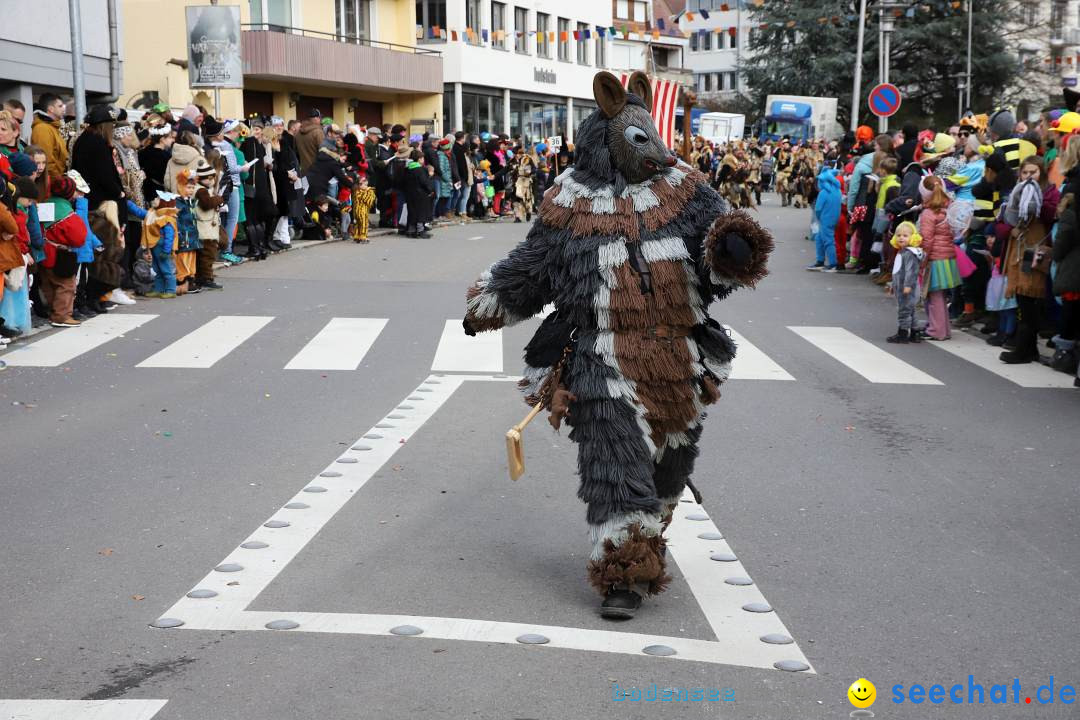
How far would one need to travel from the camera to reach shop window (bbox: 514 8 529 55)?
57.1 metres

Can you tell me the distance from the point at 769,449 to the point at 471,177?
77.4ft

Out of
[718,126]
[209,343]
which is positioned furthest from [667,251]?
[718,126]

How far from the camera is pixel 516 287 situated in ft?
18.1

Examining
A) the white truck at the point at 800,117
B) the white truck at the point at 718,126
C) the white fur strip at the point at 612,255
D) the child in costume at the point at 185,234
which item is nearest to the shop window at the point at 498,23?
the white truck at the point at 718,126

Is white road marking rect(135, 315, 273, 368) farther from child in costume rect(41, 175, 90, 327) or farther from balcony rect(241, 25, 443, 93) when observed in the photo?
balcony rect(241, 25, 443, 93)

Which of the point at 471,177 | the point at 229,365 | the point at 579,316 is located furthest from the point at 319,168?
the point at 579,316

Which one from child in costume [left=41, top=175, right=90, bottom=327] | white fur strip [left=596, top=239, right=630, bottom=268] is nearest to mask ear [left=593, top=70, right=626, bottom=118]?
white fur strip [left=596, top=239, right=630, bottom=268]

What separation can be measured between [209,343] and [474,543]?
23.3ft

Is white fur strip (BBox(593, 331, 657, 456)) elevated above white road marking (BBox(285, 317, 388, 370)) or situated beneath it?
elevated above

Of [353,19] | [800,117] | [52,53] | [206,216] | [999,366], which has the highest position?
[353,19]

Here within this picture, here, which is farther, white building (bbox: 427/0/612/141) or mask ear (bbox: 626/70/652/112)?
white building (bbox: 427/0/612/141)

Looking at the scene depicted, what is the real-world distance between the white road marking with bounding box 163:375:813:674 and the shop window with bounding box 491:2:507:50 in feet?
164

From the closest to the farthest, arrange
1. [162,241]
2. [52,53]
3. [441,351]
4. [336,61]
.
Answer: [441,351], [162,241], [52,53], [336,61]

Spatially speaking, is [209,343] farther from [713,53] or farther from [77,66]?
[713,53]
